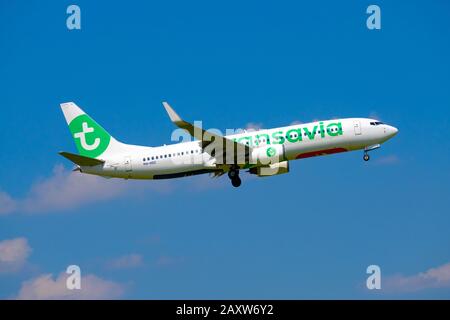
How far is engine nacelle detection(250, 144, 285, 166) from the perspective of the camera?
69.4m

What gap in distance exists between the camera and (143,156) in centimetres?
7275

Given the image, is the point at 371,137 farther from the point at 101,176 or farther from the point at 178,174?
the point at 101,176

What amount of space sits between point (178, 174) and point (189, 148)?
241 cm

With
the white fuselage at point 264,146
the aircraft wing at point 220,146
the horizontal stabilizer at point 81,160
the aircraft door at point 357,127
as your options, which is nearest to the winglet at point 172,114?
the aircraft wing at point 220,146

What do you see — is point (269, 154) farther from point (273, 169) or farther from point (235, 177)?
point (235, 177)

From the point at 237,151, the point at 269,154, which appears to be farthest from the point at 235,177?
the point at 269,154

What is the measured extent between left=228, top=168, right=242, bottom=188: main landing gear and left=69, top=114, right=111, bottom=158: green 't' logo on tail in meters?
11.7

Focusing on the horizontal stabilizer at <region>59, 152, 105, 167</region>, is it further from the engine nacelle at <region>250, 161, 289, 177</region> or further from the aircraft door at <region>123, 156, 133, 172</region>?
the engine nacelle at <region>250, 161, 289, 177</region>

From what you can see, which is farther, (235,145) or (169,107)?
(235,145)

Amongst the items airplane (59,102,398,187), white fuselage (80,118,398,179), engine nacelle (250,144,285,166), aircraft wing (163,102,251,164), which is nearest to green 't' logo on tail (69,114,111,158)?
airplane (59,102,398,187)

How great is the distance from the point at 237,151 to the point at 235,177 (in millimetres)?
2968

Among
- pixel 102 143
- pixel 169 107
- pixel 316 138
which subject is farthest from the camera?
pixel 102 143

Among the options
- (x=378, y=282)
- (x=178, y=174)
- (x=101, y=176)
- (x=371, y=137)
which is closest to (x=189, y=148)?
(x=178, y=174)

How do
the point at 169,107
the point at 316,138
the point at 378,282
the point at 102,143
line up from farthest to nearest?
the point at 102,143, the point at 316,138, the point at 169,107, the point at 378,282
